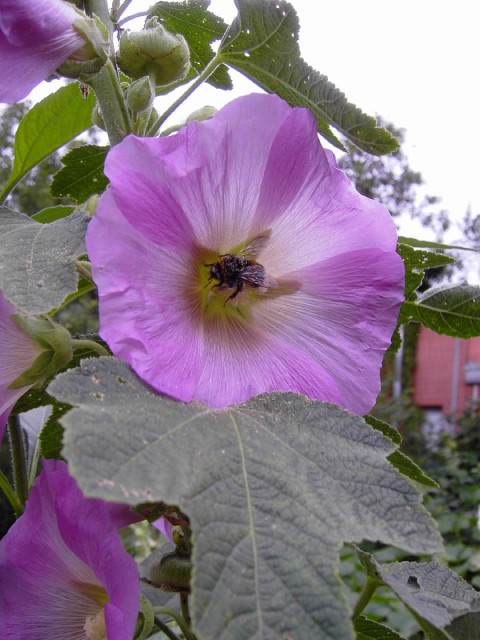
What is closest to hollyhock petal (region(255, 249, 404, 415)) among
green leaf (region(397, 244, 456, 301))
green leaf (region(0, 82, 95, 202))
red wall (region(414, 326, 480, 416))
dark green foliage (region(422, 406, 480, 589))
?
green leaf (region(397, 244, 456, 301))

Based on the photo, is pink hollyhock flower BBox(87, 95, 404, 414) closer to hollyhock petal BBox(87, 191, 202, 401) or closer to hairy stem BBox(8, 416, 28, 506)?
hollyhock petal BBox(87, 191, 202, 401)

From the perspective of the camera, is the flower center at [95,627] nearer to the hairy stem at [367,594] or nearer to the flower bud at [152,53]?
the hairy stem at [367,594]

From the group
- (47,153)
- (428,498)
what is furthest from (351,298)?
(428,498)

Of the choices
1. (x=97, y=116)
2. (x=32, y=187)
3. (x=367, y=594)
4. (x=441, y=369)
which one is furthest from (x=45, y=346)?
(x=441, y=369)

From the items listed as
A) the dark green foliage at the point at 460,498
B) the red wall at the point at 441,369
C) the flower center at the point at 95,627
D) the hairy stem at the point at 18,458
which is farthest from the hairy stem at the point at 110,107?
the red wall at the point at 441,369

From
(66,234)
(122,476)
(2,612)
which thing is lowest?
(2,612)

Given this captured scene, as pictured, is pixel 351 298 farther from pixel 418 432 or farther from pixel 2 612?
pixel 418 432
